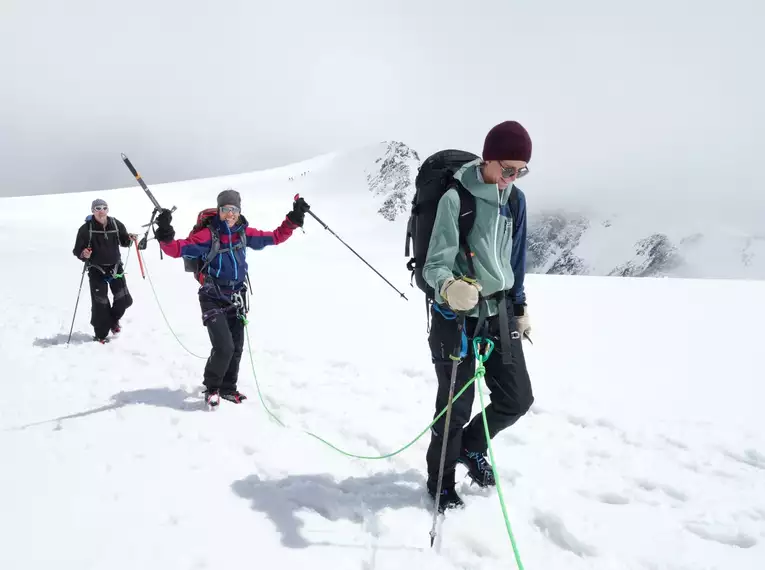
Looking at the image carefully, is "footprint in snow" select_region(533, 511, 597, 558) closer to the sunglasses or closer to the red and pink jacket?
the sunglasses

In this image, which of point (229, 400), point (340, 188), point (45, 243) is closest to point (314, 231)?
point (45, 243)

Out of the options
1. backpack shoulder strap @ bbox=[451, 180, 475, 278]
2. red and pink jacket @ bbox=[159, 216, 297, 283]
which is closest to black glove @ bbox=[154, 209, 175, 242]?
red and pink jacket @ bbox=[159, 216, 297, 283]

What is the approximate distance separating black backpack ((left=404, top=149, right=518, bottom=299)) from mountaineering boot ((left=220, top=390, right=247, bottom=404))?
3520 mm

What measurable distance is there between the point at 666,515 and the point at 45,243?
35.8 metres

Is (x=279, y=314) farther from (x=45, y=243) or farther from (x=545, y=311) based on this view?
(x=45, y=243)

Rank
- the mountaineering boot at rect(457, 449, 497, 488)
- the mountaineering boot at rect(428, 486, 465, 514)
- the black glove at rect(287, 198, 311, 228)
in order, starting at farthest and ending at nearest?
1. the black glove at rect(287, 198, 311, 228)
2. the mountaineering boot at rect(457, 449, 497, 488)
3. the mountaineering boot at rect(428, 486, 465, 514)

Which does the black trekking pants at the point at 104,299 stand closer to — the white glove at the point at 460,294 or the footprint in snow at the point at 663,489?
→ the white glove at the point at 460,294

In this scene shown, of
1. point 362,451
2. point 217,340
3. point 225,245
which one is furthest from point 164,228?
point 362,451

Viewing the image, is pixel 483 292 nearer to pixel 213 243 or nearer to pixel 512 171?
pixel 512 171

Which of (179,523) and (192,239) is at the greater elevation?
(192,239)

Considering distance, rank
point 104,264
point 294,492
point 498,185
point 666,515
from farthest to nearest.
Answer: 1. point 104,264
2. point 294,492
3. point 666,515
4. point 498,185

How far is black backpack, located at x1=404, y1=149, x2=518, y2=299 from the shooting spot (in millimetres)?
3324

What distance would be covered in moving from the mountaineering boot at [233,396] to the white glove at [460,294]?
392 centimetres

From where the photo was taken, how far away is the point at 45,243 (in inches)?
1184
